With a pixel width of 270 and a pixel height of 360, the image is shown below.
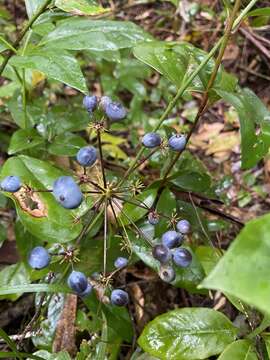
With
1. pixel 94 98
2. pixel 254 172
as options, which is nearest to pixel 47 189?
pixel 94 98

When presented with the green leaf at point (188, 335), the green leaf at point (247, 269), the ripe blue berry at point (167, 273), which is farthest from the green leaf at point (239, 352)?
the green leaf at point (247, 269)

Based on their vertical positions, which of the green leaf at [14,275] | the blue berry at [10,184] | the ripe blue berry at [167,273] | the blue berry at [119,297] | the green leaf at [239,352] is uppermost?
the blue berry at [10,184]

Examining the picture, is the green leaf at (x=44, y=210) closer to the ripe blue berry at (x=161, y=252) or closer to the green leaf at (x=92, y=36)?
the ripe blue berry at (x=161, y=252)

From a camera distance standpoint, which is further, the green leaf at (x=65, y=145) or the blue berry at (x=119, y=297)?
the green leaf at (x=65, y=145)

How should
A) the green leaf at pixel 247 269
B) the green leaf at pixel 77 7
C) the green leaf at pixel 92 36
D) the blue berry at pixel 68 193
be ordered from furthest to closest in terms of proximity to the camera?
1. the green leaf at pixel 92 36
2. the green leaf at pixel 77 7
3. the blue berry at pixel 68 193
4. the green leaf at pixel 247 269

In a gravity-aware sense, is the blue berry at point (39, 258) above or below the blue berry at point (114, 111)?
below

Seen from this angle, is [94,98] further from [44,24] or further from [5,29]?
[5,29]

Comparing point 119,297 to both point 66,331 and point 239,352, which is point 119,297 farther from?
point 66,331
